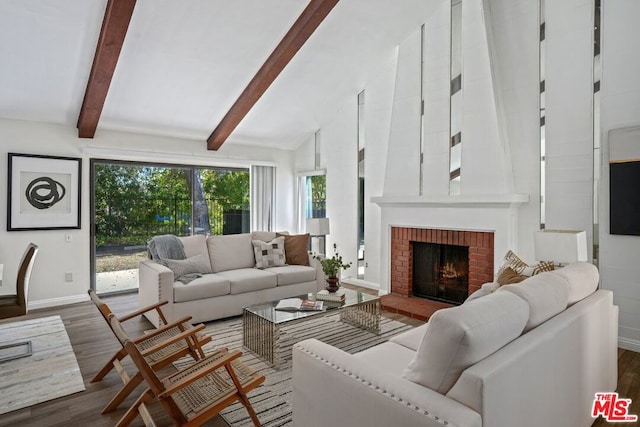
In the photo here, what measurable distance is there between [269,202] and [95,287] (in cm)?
305

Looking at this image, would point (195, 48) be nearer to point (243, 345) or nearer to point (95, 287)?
point (243, 345)

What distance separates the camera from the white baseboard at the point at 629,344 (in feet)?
11.2

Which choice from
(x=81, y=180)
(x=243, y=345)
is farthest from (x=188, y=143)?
(x=243, y=345)

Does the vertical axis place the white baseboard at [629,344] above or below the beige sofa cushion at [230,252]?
below

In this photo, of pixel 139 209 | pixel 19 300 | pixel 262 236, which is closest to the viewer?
pixel 19 300

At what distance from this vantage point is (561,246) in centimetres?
301

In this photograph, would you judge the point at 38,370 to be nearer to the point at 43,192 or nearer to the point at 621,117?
the point at 43,192

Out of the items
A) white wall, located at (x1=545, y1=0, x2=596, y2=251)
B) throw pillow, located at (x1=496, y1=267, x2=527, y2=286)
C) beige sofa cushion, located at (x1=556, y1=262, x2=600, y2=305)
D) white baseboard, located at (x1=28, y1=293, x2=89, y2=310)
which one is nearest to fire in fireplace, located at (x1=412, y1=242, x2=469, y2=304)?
white wall, located at (x1=545, y1=0, x2=596, y2=251)

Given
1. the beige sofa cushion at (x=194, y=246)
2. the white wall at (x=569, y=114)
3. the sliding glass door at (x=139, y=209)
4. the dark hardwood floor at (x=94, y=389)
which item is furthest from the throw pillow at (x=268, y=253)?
the white wall at (x=569, y=114)

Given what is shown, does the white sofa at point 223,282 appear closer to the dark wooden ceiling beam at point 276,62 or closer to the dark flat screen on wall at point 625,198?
the dark wooden ceiling beam at point 276,62

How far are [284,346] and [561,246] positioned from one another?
2.53 m

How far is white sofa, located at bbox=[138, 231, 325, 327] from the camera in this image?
3.92 m

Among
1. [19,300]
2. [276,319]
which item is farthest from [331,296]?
[19,300]

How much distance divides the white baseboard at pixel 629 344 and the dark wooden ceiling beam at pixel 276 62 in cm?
437
